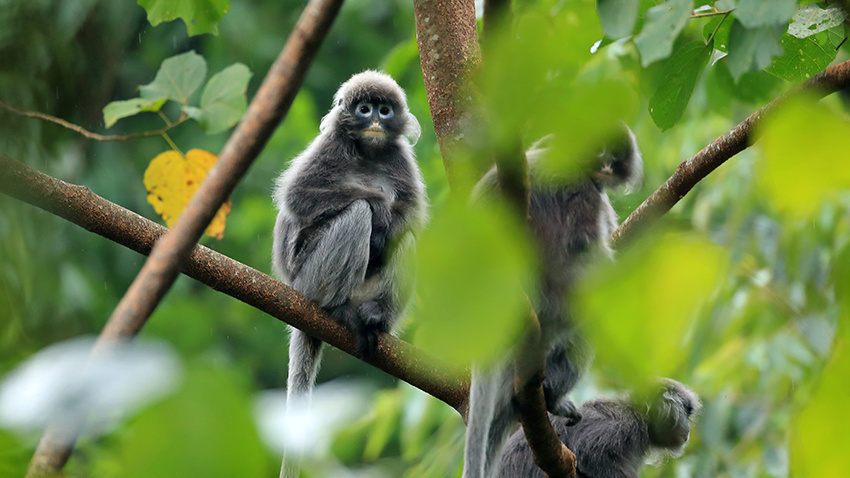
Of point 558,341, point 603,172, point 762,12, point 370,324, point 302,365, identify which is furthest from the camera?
point 302,365

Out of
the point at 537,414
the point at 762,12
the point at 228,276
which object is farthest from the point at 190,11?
the point at 762,12

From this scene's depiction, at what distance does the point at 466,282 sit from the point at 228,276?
2.32m

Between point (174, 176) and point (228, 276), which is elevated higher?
point (174, 176)

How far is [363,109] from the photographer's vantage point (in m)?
3.99

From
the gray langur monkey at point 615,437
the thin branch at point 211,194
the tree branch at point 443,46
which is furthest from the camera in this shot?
the gray langur monkey at point 615,437

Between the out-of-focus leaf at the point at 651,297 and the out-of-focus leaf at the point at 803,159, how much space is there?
5 centimetres

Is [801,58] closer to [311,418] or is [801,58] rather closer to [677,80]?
[677,80]

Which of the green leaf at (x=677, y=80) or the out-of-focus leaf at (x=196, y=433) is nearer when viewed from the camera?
the out-of-focus leaf at (x=196, y=433)

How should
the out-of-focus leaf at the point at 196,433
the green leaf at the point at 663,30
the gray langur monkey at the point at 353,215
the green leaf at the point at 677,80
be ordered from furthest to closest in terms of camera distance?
the gray langur monkey at the point at 353,215 < the green leaf at the point at 677,80 < the green leaf at the point at 663,30 < the out-of-focus leaf at the point at 196,433

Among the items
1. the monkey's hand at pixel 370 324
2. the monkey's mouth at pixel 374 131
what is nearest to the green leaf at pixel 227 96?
the monkey's hand at pixel 370 324

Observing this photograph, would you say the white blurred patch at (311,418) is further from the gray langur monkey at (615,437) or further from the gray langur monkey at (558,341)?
the gray langur monkey at (615,437)

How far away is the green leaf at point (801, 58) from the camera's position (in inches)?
68.7

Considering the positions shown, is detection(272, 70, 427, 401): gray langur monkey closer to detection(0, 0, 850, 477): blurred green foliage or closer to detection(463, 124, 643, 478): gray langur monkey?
detection(0, 0, 850, 477): blurred green foliage

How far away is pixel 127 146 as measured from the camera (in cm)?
866
